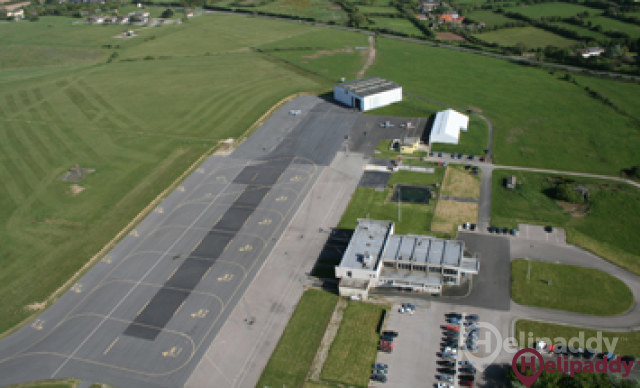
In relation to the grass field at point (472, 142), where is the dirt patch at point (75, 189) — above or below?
below

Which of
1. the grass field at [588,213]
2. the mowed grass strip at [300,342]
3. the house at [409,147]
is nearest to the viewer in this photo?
the mowed grass strip at [300,342]

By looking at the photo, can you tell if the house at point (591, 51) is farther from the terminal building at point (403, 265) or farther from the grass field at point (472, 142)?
the terminal building at point (403, 265)

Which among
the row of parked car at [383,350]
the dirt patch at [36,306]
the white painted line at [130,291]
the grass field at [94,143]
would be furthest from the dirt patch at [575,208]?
the dirt patch at [36,306]

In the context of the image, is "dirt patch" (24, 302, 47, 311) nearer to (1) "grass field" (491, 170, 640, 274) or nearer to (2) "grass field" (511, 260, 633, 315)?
Answer: (2) "grass field" (511, 260, 633, 315)

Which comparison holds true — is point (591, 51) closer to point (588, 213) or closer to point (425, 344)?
point (588, 213)

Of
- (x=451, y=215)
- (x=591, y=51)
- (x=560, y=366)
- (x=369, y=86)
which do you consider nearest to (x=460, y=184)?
(x=451, y=215)

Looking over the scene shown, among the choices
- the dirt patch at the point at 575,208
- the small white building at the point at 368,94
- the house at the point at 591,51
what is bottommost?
the dirt patch at the point at 575,208

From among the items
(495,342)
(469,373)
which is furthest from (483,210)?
(469,373)

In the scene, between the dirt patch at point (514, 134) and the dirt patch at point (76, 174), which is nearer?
the dirt patch at point (76, 174)
